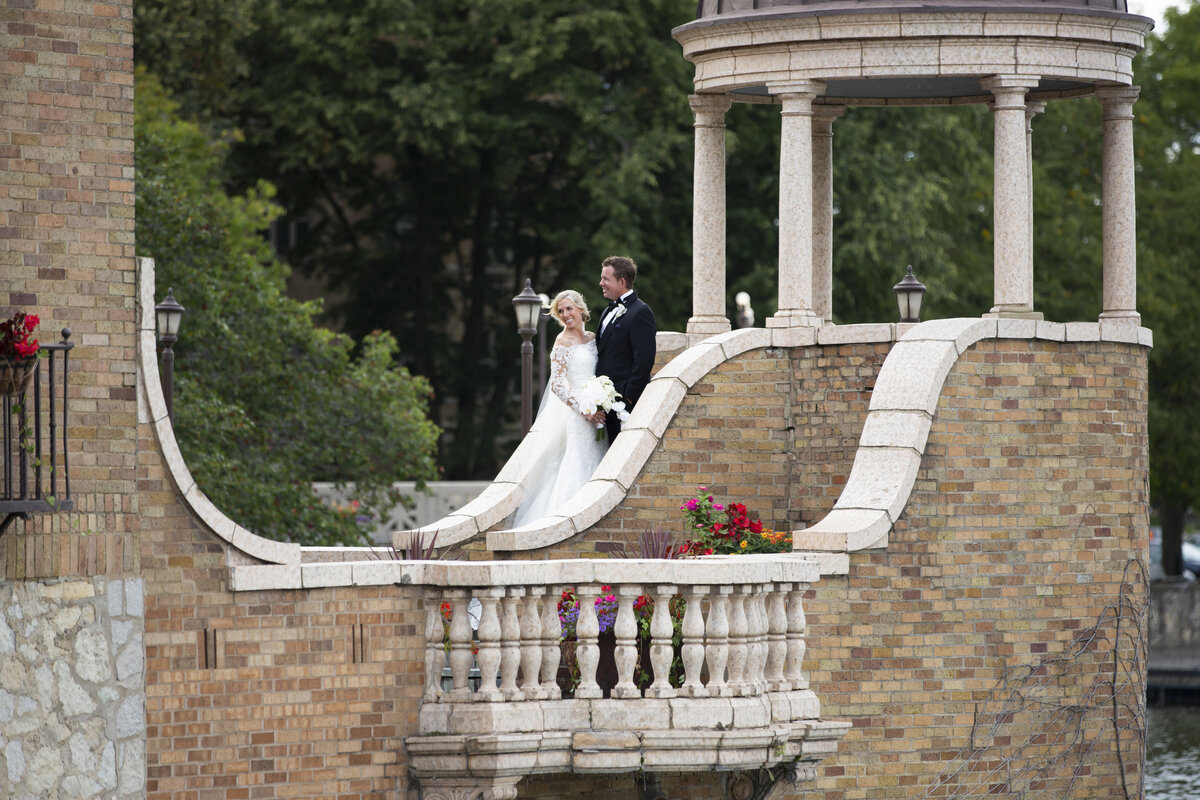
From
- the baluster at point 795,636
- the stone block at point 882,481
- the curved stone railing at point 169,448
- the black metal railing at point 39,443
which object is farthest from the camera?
the stone block at point 882,481

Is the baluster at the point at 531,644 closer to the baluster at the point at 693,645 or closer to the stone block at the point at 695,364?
the baluster at the point at 693,645

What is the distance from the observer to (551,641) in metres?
11.2

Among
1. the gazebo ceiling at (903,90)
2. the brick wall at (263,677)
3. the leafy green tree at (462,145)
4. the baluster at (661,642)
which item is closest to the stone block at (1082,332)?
the gazebo ceiling at (903,90)

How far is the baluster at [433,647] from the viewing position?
11547 millimetres

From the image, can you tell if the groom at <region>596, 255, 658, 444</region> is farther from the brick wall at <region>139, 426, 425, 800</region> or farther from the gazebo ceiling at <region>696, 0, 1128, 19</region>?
the brick wall at <region>139, 426, 425, 800</region>

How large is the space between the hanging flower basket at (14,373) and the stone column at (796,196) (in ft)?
22.5

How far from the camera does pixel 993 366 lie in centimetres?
1387

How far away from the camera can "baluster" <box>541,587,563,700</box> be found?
439 inches

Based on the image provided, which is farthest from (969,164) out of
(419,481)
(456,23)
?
(419,481)

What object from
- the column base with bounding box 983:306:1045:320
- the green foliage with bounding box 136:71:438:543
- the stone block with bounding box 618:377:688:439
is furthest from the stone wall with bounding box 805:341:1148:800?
the green foliage with bounding box 136:71:438:543

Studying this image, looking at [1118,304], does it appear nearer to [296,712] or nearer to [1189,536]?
[296,712]

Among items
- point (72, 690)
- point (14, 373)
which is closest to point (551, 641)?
point (72, 690)

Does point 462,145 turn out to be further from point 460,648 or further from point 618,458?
point 460,648

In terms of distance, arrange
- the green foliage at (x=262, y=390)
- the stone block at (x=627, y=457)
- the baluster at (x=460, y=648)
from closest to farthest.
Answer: the baluster at (x=460, y=648), the stone block at (x=627, y=457), the green foliage at (x=262, y=390)
